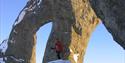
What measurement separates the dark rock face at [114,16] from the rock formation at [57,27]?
1317 cm

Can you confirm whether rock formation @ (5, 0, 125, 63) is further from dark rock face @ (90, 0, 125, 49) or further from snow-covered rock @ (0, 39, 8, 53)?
dark rock face @ (90, 0, 125, 49)

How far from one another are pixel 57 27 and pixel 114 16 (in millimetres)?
18547

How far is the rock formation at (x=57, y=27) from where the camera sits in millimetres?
36875

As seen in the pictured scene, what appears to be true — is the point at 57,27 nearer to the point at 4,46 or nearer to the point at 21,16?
the point at 21,16

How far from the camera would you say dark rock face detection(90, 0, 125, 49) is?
1953cm

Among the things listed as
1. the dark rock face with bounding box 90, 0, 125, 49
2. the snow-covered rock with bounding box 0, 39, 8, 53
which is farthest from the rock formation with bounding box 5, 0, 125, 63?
the dark rock face with bounding box 90, 0, 125, 49

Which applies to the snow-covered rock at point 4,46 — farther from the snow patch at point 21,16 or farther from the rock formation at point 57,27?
the snow patch at point 21,16

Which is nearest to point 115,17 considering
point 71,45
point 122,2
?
point 122,2

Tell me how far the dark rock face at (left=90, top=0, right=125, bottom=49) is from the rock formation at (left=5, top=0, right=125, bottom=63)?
1317 cm

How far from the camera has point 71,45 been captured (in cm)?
3631

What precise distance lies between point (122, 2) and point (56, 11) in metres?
19.5

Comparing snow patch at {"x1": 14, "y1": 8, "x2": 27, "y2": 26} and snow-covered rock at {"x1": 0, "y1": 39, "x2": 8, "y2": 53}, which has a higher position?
snow patch at {"x1": 14, "y1": 8, "x2": 27, "y2": 26}

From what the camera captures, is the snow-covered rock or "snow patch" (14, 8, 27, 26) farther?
the snow-covered rock

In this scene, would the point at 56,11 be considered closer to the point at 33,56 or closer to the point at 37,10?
the point at 37,10
